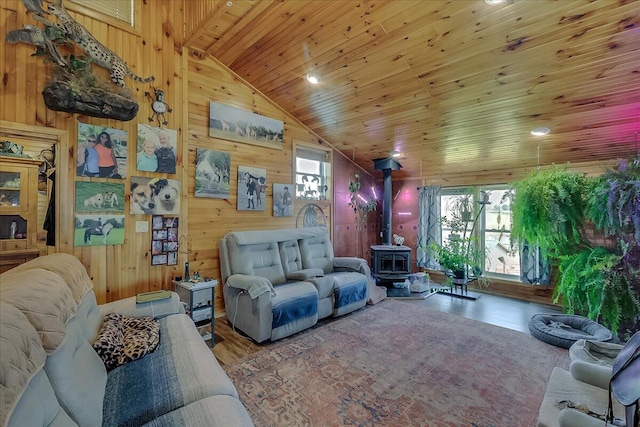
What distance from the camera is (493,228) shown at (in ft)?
16.0

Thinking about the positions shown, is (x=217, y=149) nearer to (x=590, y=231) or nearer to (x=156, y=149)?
(x=156, y=149)

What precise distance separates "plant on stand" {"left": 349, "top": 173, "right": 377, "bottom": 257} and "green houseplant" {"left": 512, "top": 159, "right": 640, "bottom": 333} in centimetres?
250

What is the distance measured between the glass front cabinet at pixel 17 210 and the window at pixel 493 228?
5.51 m

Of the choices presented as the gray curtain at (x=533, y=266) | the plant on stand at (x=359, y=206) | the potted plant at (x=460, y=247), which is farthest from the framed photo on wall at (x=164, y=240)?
the gray curtain at (x=533, y=266)

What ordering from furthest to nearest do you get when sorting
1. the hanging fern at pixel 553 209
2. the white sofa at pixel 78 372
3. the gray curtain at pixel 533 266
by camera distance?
the gray curtain at pixel 533 266 → the hanging fern at pixel 553 209 → the white sofa at pixel 78 372

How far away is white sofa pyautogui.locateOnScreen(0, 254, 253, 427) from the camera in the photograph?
2.73ft

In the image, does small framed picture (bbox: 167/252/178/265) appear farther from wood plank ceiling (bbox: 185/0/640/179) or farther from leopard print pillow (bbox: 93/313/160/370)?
wood plank ceiling (bbox: 185/0/640/179)

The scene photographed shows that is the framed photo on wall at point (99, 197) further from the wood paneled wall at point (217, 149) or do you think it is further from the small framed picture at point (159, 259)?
the wood paneled wall at point (217, 149)

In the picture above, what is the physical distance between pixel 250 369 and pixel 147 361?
3.16 ft

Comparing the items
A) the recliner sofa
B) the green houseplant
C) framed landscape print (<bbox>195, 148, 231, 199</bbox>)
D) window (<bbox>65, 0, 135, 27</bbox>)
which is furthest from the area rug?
window (<bbox>65, 0, 135, 27</bbox>)

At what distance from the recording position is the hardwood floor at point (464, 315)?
278cm

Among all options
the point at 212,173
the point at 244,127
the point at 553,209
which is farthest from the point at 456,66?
the point at 212,173

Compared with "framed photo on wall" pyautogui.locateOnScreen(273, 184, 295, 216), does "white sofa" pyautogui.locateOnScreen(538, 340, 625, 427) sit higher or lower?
lower

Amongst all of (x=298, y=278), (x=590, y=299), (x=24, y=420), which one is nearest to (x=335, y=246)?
(x=298, y=278)
